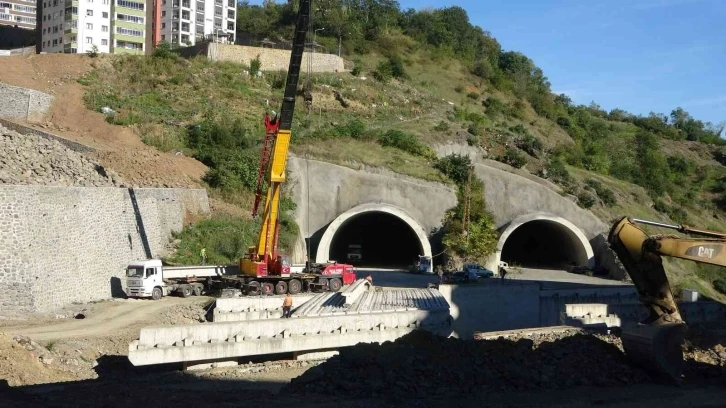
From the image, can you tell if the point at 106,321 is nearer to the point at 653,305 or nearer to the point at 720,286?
the point at 653,305

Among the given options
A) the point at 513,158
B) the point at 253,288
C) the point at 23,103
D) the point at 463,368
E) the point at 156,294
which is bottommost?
the point at 156,294

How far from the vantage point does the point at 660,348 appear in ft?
59.7

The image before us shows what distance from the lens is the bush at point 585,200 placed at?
48.9 meters

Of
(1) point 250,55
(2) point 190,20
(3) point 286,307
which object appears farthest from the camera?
(2) point 190,20

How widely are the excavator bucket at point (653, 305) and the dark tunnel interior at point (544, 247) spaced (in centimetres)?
2826

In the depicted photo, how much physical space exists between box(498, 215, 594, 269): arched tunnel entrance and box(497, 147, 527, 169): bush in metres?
4.67

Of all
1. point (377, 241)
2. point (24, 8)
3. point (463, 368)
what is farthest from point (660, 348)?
point (24, 8)

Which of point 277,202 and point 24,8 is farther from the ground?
point 24,8

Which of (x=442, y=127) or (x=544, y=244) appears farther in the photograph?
(x=442, y=127)

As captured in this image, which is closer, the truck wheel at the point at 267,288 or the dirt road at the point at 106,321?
the dirt road at the point at 106,321

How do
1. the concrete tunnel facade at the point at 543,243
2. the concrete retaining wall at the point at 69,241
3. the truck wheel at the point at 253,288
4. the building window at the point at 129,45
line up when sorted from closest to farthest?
the concrete retaining wall at the point at 69,241
the truck wheel at the point at 253,288
the concrete tunnel facade at the point at 543,243
the building window at the point at 129,45

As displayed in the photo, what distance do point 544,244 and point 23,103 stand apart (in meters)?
33.7

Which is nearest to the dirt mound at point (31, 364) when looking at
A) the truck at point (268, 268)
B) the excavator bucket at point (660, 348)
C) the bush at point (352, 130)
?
the truck at point (268, 268)

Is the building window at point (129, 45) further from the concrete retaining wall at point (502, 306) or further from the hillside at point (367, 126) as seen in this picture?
the concrete retaining wall at point (502, 306)
